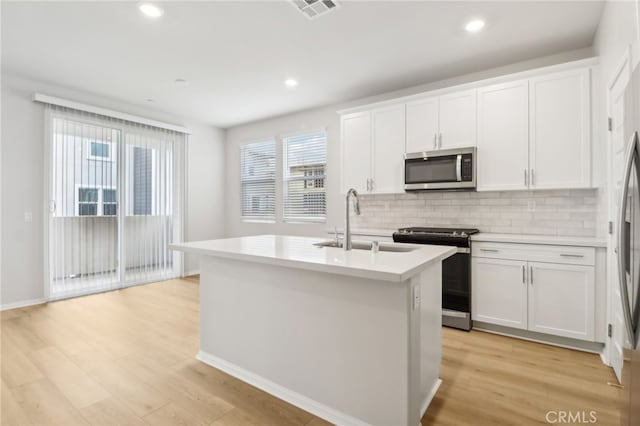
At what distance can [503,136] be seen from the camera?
3.27m

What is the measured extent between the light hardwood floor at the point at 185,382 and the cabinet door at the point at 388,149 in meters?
1.80

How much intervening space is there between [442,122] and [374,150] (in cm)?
87

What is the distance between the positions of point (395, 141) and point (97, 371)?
362 centimetres

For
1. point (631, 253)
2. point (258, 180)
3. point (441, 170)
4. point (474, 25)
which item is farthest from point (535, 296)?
point (258, 180)

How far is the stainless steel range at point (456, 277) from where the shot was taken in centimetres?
322

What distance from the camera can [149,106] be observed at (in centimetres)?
503

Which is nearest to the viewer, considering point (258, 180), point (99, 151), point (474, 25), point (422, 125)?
point (474, 25)

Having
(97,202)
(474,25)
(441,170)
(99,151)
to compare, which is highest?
(474,25)

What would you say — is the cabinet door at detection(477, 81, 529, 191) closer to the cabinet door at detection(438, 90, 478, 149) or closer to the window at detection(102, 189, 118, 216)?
the cabinet door at detection(438, 90, 478, 149)

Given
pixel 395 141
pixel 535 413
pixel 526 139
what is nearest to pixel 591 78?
pixel 526 139

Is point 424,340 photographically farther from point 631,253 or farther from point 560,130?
point 560,130

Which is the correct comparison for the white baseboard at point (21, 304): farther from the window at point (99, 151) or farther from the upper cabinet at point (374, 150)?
the upper cabinet at point (374, 150)

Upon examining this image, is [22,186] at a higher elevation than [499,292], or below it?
higher

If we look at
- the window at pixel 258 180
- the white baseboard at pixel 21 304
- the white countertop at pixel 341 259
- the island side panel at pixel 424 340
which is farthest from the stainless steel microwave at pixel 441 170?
the white baseboard at pixel 21 304
